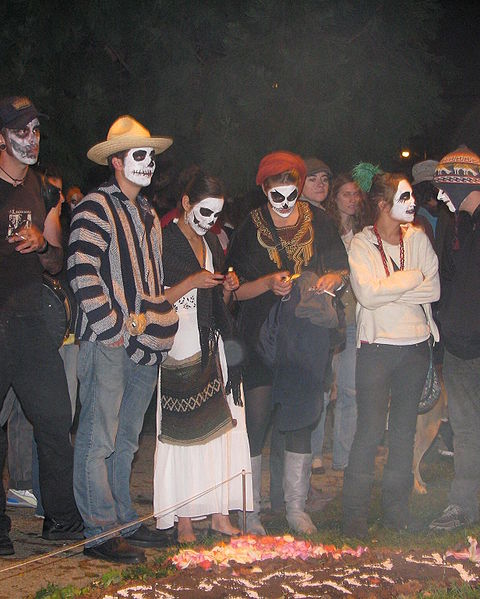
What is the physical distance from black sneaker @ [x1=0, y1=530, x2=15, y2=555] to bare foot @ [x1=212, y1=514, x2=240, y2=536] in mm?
1242

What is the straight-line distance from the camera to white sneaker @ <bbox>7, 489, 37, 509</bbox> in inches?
275

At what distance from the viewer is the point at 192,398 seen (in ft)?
20.3

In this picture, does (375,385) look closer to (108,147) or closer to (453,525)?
(453,525)

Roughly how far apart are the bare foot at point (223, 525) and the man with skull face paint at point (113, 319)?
0.62m

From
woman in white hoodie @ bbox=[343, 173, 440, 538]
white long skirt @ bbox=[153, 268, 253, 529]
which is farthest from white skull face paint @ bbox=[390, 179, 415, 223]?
white long skirt @ bbox=[153, 268, 253, 529]

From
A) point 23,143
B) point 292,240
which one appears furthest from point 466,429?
point 23,143

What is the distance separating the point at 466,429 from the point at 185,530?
189cm

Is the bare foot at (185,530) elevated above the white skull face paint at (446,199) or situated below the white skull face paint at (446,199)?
below

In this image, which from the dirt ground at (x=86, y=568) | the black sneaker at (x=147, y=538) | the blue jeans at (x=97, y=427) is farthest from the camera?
the black sneaker at (x=147, y=538)

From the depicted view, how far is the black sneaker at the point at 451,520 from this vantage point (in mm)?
6406

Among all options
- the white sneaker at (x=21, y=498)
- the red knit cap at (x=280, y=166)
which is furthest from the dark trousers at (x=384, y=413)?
the white sneaker at (x=21, y=498)

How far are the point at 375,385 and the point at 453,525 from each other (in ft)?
3.36

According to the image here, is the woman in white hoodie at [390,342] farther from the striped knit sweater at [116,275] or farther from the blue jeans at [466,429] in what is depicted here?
the striped knit sweater at [116,275]

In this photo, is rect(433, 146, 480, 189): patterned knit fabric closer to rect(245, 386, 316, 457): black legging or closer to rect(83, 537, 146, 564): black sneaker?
rect(245, 386, 316, 457): black legging
